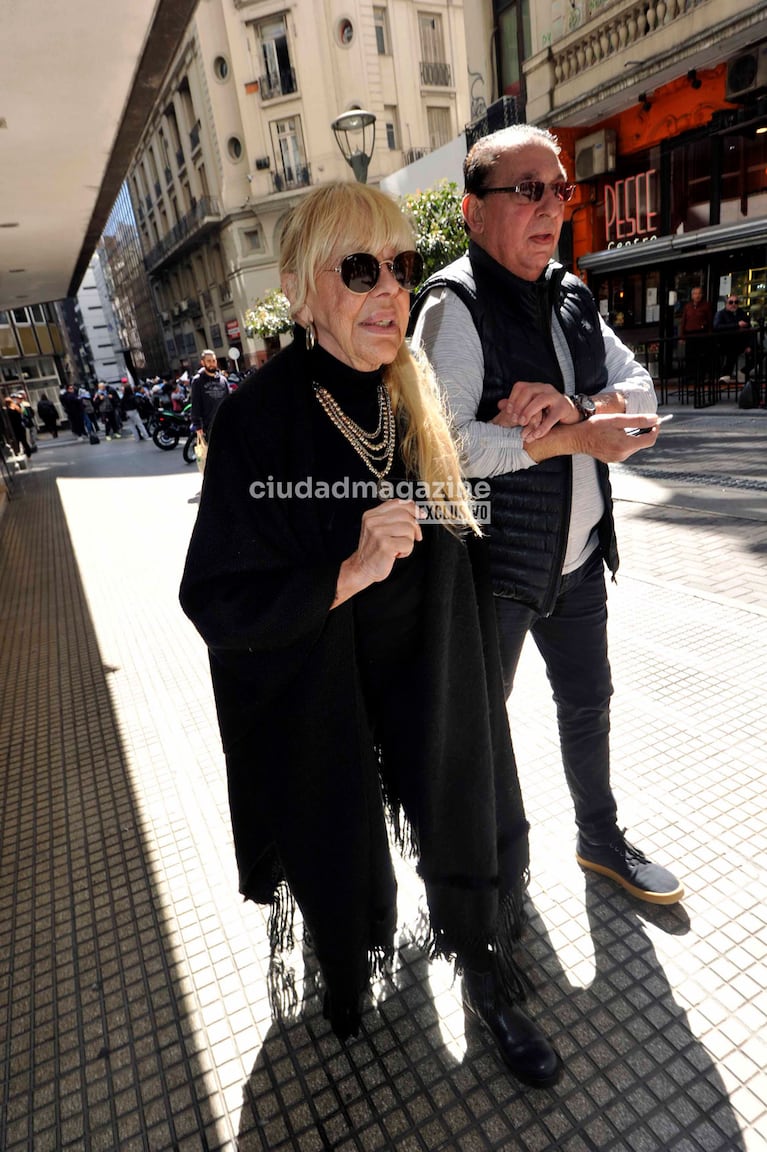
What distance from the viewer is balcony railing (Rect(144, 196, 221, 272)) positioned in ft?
108

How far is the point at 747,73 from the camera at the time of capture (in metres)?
9.91

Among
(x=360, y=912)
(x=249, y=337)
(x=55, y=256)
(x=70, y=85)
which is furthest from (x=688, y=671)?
(x=249, y=337)

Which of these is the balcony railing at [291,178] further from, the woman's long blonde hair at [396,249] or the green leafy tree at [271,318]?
the woman's long blonde hair at [396,249]

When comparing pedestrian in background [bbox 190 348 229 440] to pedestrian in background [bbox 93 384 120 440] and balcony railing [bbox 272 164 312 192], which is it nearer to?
pedestrian in background [bbox 93 384 120 440]

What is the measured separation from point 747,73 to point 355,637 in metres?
12.6

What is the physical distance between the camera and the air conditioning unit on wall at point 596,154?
42.3 feet

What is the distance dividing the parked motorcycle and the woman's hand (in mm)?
15475

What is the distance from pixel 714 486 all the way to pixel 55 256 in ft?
44.8

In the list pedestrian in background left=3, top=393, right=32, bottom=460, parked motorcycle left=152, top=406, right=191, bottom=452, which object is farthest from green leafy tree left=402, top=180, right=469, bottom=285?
pedestrian in background left=3, top=393, right=32, bottom=460

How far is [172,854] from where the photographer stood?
2527mm

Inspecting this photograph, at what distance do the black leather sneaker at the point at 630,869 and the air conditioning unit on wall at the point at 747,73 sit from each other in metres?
12.0

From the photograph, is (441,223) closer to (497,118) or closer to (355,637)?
(497,118)

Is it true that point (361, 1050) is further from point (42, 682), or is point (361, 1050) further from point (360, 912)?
point (42, 682)

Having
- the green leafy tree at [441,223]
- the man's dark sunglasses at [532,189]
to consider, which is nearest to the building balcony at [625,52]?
the green leafy tree at [441,223]
